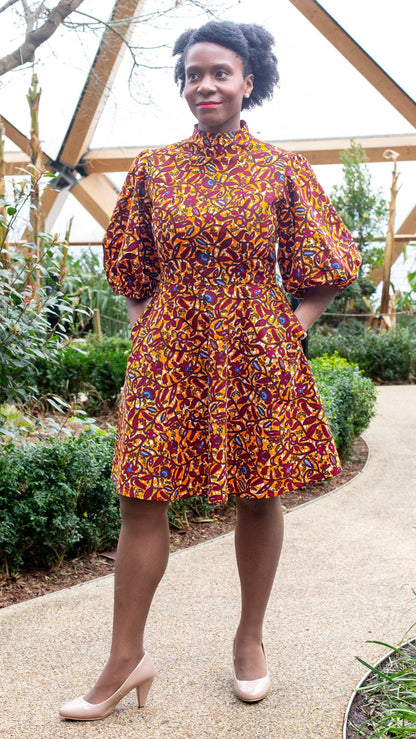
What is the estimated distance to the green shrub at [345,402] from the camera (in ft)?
15.5

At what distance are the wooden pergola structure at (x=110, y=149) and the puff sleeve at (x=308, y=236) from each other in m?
8.07

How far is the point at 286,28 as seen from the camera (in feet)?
35.3

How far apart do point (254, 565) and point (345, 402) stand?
3.05 meters

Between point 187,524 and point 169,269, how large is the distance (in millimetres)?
1943

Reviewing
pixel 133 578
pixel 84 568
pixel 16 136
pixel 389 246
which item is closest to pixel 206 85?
pixel 133 578

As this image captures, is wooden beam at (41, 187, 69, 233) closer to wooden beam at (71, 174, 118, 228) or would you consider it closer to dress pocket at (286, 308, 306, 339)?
wooden beam at (71, 174, 118, 228)

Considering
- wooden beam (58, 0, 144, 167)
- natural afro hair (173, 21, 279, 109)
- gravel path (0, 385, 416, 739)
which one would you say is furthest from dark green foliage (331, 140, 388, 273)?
natural afro hair (173, 21, 279, 109)

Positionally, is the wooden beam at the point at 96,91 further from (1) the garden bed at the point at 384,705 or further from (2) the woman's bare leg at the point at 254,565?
(1) the garden bed at the point at 384,705

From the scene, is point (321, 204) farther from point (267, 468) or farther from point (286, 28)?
point (286, 28)

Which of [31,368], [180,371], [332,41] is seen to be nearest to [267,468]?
[180,371]

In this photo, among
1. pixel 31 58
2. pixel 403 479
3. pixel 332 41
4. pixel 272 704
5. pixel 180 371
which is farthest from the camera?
pixel 332 41

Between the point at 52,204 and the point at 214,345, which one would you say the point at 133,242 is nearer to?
the point at 214,345

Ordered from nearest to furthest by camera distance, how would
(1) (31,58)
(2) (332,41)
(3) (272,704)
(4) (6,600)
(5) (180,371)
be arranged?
(5) (180,371), (3) (272,704), (4) (6,600), (1) (31,58), (2) (332,41)

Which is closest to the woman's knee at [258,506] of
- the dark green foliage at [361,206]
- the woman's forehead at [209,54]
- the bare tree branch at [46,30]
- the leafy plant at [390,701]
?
the leafy plant at [390,701]
